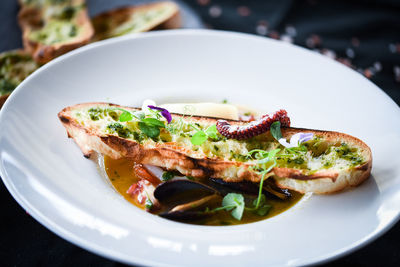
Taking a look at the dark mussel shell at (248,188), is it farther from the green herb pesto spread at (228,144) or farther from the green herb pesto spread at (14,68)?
the green herb pesto spread at (14,68)

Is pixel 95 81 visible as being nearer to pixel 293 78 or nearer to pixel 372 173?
pixel 293 78

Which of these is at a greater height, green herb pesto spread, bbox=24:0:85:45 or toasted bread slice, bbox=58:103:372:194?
toasted bread slice, bbox=58:103:372:194

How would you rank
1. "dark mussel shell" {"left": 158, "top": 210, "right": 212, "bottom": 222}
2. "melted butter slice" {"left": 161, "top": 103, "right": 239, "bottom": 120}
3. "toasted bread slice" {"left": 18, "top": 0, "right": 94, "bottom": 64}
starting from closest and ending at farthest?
"dark mussel shell" {"left": 158, "top": 210, "right": 212, "bottom": 222} → "melted butter slice" {"left": 161, "top": 103, "right": 239, "bottom": 120} → "toasted bread slice" {"left": 18, "top": 0, "right": 94, "bottom": 64}

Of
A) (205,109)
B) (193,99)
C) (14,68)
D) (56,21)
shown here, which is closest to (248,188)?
(205,109)

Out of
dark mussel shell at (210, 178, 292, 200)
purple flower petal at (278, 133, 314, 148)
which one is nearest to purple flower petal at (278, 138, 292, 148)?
purple flower petal at (278, 133, 314, 148)

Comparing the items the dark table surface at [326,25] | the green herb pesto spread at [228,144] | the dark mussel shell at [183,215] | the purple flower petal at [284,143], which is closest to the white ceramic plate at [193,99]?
the dark mussel shell at [183,215]

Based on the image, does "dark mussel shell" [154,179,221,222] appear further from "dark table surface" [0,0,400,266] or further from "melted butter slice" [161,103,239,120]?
"dark table surface" [0,0,400,266]
